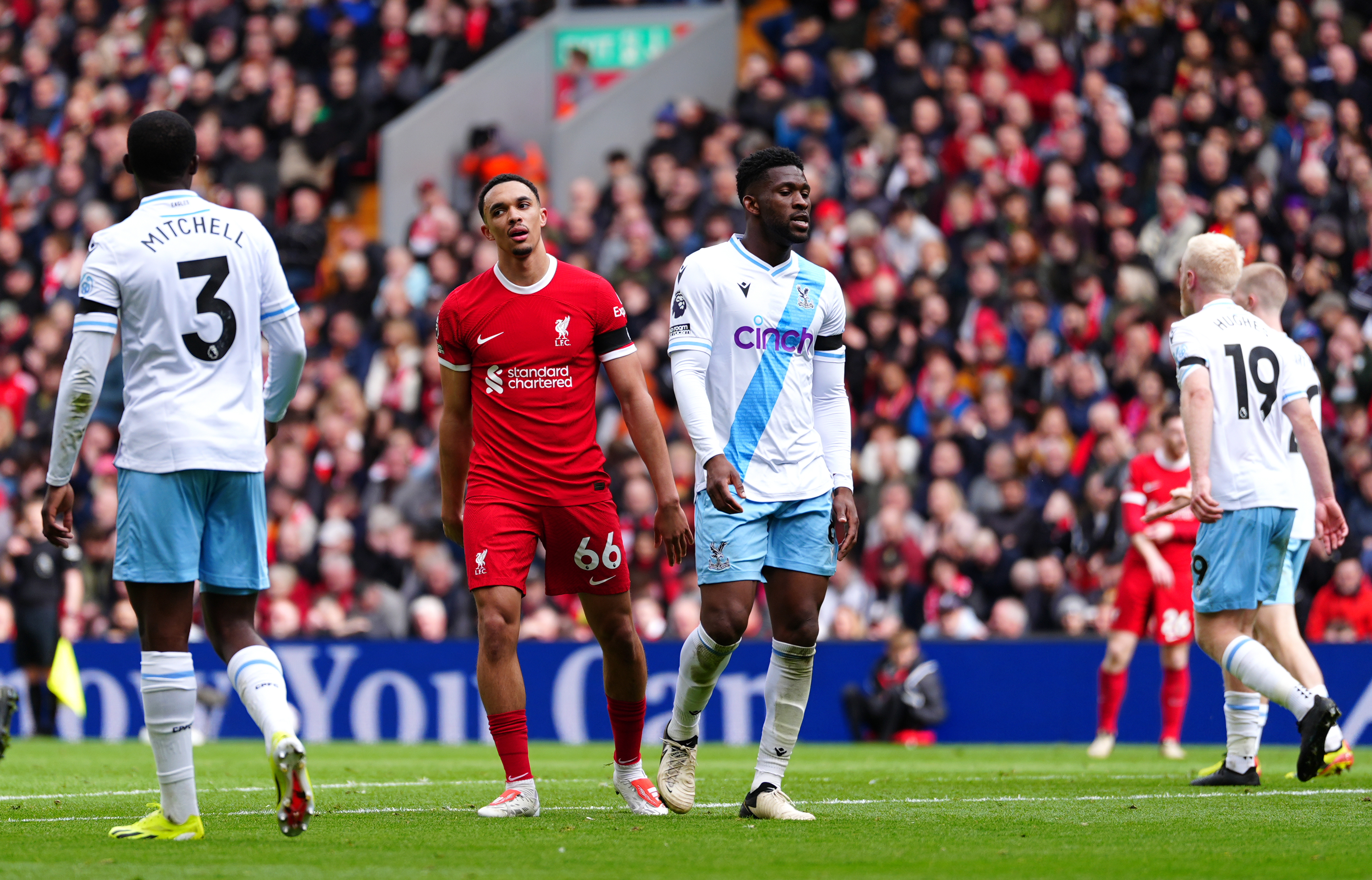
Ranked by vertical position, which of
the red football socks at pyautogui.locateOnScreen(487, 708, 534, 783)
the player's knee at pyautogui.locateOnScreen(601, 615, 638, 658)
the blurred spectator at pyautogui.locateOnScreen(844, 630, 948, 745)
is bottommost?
the blurred spectator at pyautogui.locateOnScreen(844, 630, 948, 745)

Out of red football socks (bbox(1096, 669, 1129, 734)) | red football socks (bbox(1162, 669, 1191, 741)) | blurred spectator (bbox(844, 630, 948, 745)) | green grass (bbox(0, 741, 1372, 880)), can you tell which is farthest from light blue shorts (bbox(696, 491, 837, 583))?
blurred spectator (bbox(844, 630, 948, 745))

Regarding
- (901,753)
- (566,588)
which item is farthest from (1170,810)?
(901,753)

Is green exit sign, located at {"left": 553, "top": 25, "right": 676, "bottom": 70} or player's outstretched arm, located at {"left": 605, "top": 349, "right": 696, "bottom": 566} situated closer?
player's outstretched arm, located at {"left": 605, "top": 349, "right": 696, "bottom": 566}

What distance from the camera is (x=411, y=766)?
1188 cm

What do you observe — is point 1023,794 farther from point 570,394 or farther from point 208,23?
point 208,23

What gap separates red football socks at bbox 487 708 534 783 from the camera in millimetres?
7645

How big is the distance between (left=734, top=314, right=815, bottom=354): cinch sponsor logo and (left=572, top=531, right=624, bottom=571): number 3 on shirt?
95cm

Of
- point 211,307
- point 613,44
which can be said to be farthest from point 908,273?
point 211,307

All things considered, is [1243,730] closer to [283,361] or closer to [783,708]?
[783,708]

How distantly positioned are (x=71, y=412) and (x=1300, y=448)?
18.5 feet

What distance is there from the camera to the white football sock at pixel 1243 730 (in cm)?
934

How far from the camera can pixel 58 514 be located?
21.7 ft


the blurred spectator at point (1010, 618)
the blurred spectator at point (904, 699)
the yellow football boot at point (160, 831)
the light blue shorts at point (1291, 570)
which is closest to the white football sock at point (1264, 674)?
the light blue shorts at point (1291, 570)

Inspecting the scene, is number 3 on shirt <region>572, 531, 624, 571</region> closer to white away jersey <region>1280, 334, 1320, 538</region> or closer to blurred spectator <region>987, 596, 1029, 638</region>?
white away jersey <region>1280, 334, 1320, 538</region>
